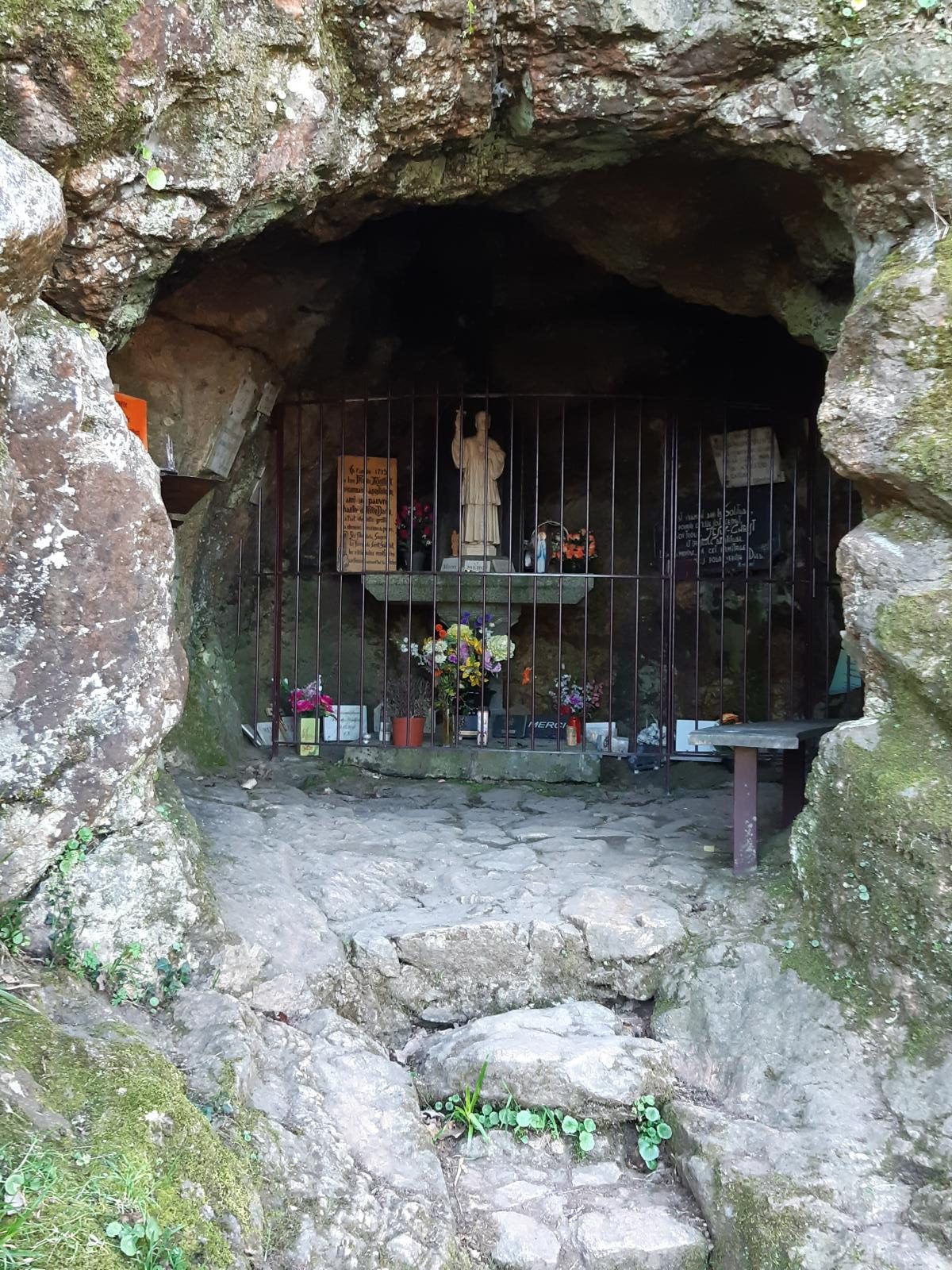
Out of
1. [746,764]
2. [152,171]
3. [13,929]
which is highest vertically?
[152,171]

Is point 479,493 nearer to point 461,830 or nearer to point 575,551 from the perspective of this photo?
point 575,551

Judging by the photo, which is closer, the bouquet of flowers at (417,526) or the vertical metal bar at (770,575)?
the vertical metal bar at (770,575)

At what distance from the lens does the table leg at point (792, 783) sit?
4141 millimetres

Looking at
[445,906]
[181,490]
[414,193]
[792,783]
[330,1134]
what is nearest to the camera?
[330,1134]

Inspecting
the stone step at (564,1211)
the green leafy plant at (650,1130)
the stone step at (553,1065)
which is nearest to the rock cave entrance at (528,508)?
the stone step at (553,1065)

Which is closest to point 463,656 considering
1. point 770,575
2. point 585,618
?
point 585,618

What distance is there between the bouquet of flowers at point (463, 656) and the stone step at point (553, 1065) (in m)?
3.51

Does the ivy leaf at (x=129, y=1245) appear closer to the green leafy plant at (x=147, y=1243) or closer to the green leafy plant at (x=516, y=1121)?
the green leafy plant at (x=147, y=1243)

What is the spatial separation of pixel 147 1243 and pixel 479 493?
562 centimetres

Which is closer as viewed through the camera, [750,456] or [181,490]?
[181,490]

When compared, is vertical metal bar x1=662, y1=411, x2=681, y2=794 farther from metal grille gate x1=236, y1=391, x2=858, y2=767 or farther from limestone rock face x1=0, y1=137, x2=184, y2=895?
limestone rock face x1=0, y1=137, x2=184, y2=895

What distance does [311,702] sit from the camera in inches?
252

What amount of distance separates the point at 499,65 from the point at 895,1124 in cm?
351

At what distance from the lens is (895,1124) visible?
8.38 feet
